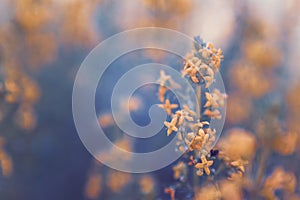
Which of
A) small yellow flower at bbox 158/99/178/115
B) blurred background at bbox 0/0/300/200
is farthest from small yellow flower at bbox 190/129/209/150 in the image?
blurred background at bbox 0/0/300/200

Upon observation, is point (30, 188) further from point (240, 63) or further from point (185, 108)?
point (240, 63)

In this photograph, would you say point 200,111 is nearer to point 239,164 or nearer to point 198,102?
point 198,102

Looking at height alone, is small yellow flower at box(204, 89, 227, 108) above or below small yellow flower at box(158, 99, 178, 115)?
below

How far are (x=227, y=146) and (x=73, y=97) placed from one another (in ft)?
1.57

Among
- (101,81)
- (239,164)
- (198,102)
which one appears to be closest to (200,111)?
(198,102)

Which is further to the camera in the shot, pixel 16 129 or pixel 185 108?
pixel 16 129

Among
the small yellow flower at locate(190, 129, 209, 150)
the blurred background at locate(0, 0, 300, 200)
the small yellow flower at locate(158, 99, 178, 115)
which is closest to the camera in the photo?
the small yellow flower at locate(190, 129, 209, 150)

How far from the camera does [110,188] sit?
106 centimetres

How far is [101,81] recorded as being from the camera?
1087 mm

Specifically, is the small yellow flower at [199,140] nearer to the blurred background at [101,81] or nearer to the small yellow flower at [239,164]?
the small yellow flower at [239,164]

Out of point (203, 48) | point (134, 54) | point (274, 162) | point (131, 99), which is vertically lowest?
point (274, 162)

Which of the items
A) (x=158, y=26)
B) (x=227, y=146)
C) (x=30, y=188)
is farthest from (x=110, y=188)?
(x=158, y=26)

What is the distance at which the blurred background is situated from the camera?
1.03 m

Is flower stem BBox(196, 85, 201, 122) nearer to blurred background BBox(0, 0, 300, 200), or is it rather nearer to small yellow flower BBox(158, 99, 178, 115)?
small yellow flower BBox(158, 99, 178, 115)
